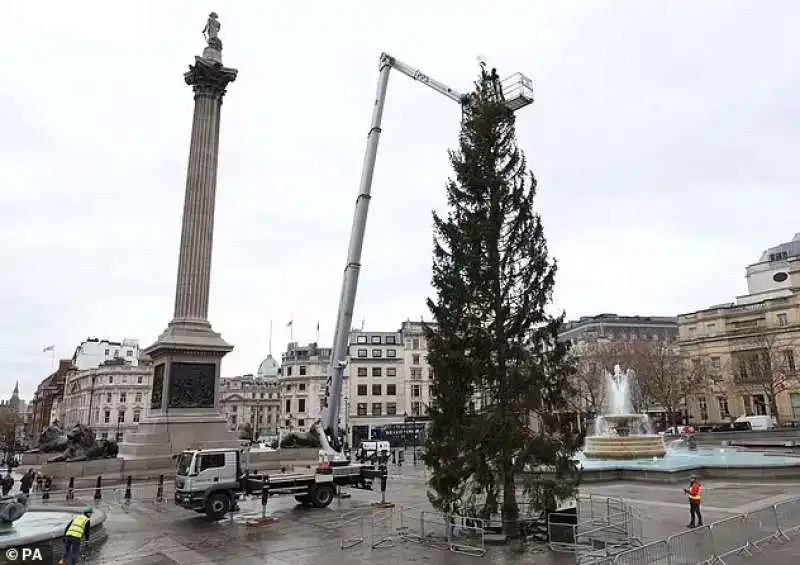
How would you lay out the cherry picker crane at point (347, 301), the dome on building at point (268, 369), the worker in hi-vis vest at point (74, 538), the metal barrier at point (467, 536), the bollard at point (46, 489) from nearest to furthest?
the worker in hi-vis vest at point (74, 538) < the metal barrier at point (467, 536) < the bollard at point (46, 489) < the cherry picker crane at point (347, 301) < the dome on building at point (268, 369)

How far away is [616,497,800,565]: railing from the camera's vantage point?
11531mm

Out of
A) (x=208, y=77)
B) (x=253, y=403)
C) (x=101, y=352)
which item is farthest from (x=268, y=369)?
(x=208, y=77)

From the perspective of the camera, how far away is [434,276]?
57.3ft

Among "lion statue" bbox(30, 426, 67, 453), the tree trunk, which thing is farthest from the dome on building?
the tree trunk

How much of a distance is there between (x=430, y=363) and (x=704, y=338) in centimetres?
7936

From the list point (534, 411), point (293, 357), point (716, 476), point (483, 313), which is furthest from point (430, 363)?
point (293, 357)

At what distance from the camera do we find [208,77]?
44125mm

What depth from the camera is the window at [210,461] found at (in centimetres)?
2153

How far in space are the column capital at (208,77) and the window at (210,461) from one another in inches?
1245

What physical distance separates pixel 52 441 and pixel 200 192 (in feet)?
73.7

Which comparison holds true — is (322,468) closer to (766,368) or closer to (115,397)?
(766,368)

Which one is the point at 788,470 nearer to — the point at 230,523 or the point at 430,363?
the point at 430,363

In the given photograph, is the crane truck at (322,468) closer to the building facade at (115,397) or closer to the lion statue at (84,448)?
the lion statue at (84,448)

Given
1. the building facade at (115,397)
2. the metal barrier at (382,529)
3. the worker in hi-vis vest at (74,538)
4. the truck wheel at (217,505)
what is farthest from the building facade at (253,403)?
the worker in hi-vis vest at (74,538)
